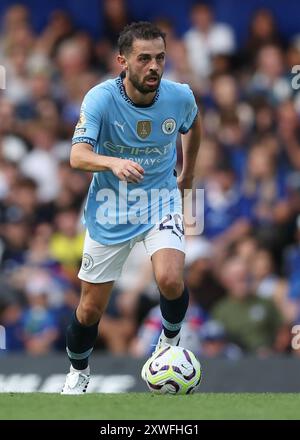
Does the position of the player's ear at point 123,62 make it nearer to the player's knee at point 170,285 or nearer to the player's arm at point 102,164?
the player's arm at point 102,164

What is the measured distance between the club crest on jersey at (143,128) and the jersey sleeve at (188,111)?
1.13 ft

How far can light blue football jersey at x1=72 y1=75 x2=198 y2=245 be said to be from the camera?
8.12 metres

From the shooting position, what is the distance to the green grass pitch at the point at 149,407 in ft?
21.9

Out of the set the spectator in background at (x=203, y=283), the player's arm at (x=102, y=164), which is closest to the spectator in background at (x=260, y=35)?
the spectator in background at (x=203, y=283)

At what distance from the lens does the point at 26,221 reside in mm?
13227

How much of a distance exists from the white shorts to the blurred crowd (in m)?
3.16

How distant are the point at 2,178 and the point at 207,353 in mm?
3513

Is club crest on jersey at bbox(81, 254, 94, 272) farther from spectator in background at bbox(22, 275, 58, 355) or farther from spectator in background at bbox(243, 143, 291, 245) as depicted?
spectator in background at bbox(243, 143, 291, 245)

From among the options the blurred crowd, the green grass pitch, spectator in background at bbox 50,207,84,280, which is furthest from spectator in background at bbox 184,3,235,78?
the green grass pitch

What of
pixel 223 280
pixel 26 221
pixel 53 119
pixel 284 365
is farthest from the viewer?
pixel 53 119

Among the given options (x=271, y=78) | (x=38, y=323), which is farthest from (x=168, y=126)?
(x=271, y=78)
